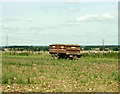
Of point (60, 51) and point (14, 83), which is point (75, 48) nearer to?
point (60, 51)

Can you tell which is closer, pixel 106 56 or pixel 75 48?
pixel 75 48

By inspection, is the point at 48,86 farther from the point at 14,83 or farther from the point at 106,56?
the point at 106,56

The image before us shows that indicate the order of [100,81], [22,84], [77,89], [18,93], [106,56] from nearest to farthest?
1. [18,93]
2. [77,89]
3. [22,84]
4. [100,81]
5. [106,56]

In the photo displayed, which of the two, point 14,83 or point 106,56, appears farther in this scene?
point 106,56

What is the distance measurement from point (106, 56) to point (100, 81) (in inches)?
643

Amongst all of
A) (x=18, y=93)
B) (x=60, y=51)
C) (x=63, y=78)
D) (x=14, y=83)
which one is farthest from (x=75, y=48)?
(x=18, y=93)

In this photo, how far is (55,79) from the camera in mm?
11156

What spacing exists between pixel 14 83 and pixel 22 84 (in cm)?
49

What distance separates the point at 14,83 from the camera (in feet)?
33.7

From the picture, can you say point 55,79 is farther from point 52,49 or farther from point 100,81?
point 52,49

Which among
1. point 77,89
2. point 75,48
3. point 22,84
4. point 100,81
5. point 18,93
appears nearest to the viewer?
point 18,93

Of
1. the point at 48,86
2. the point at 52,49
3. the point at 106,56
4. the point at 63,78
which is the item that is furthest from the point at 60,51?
the point at 48,86

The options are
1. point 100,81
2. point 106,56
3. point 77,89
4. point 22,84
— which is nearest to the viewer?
point 77,89

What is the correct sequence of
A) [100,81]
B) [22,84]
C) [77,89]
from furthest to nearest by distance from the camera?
[100,81] < [22,84] < [77,89]
